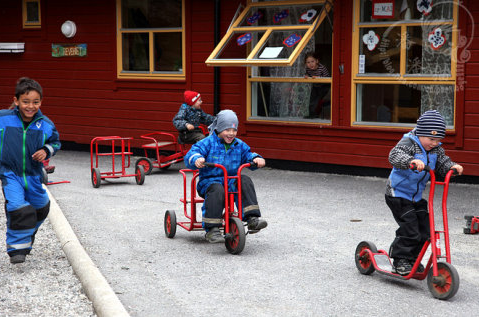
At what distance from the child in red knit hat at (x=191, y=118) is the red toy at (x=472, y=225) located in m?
5.42

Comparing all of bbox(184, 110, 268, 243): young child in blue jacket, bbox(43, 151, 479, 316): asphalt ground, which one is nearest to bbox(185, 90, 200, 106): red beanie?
bbox(43, 151, 479, 316): asphalt ground

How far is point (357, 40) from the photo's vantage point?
12.1 m

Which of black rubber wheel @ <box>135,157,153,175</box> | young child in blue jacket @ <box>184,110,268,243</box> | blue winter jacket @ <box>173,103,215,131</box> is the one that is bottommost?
black rubber wheel @ <box>135,157,153,175</box>

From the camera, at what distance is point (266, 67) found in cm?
1338

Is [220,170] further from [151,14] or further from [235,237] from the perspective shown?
[151,14]

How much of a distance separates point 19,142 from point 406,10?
707cm

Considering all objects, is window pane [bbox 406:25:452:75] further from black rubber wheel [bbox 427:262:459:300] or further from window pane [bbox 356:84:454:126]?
black rubber wheel [bbox 427:262:459:300]

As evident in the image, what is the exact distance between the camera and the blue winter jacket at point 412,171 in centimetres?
583

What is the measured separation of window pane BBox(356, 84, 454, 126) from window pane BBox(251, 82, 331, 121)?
68 cm

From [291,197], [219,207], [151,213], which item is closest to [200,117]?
[291,197]

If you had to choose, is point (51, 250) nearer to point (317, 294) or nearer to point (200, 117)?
point (317, 294)

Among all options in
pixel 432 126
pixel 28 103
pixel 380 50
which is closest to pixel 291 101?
pixel 380 50

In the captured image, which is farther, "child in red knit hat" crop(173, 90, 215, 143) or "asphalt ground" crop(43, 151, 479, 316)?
"child in red knit hat" crop(173, 90, 215, 143)

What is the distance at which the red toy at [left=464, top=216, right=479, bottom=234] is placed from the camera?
25.9 ft
